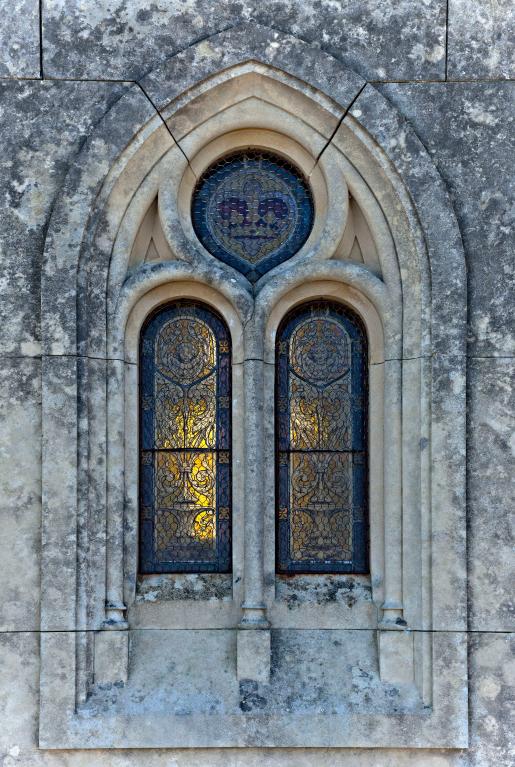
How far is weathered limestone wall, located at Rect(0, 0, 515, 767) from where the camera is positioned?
4.68m

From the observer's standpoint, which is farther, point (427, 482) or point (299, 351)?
point (299, 351)

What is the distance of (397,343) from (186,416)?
1.23 metres

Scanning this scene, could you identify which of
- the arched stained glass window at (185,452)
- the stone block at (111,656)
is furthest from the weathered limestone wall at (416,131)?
the arched stained glass window at (185,452)

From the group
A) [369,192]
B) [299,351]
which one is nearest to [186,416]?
[299,351]

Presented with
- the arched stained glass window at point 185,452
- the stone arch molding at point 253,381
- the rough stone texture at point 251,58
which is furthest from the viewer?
the arched stained glass window at point 185,452

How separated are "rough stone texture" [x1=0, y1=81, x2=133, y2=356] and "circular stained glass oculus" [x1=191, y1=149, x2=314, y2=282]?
2.42 ft

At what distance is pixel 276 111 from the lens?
16.1 feet

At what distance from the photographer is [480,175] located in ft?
15.8

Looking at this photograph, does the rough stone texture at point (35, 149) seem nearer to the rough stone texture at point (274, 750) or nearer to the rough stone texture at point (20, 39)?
the rough stone texture at point (20, 39)

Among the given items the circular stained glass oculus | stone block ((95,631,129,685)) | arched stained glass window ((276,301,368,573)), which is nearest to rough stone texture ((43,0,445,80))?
the circular stained glass oculus

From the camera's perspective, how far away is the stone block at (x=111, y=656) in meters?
4.73

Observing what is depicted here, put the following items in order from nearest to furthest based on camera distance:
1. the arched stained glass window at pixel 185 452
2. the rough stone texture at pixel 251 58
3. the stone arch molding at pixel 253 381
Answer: the stone arch molding at pixel 253 381 < the rough stone texture at pixel 251 58 < the arched stained glass window at pixel 185 452

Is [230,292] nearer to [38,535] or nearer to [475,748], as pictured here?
[38,535]

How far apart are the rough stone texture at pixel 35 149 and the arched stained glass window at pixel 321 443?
4.83 feet
